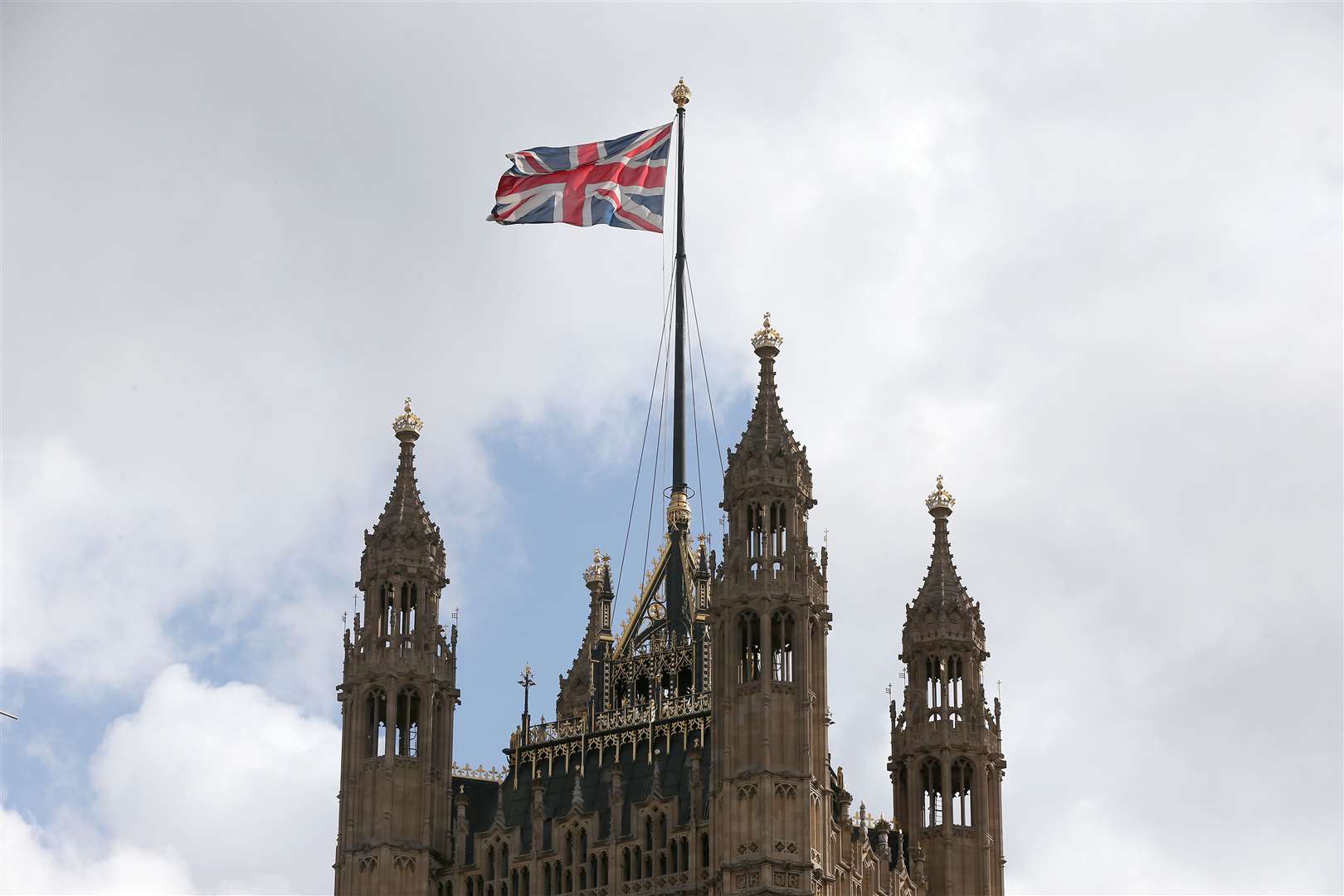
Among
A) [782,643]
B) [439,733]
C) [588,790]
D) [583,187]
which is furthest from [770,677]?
[583,187]

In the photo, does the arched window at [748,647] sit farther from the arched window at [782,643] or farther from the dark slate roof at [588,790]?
the dark slate roof at [588,790]

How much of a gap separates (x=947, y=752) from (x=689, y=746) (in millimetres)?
10713

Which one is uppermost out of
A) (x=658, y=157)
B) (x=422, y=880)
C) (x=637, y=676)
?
(x=658, y=157)

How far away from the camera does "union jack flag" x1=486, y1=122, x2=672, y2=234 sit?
418 feet

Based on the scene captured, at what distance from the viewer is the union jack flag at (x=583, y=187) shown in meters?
128

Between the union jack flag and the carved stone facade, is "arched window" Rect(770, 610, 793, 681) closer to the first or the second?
the carved stone facade

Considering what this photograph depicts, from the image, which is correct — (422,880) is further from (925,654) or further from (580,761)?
(925,654)

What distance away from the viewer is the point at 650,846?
390 ft

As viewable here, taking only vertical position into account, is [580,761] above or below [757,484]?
below

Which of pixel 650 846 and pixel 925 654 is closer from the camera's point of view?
pixel 650 846

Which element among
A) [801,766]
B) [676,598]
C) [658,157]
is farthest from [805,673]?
[658,157]

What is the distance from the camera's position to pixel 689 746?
398ft

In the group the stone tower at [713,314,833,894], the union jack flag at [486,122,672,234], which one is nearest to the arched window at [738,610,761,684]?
the stone tower at [713,314,833,894]

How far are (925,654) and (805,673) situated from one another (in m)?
12.0
